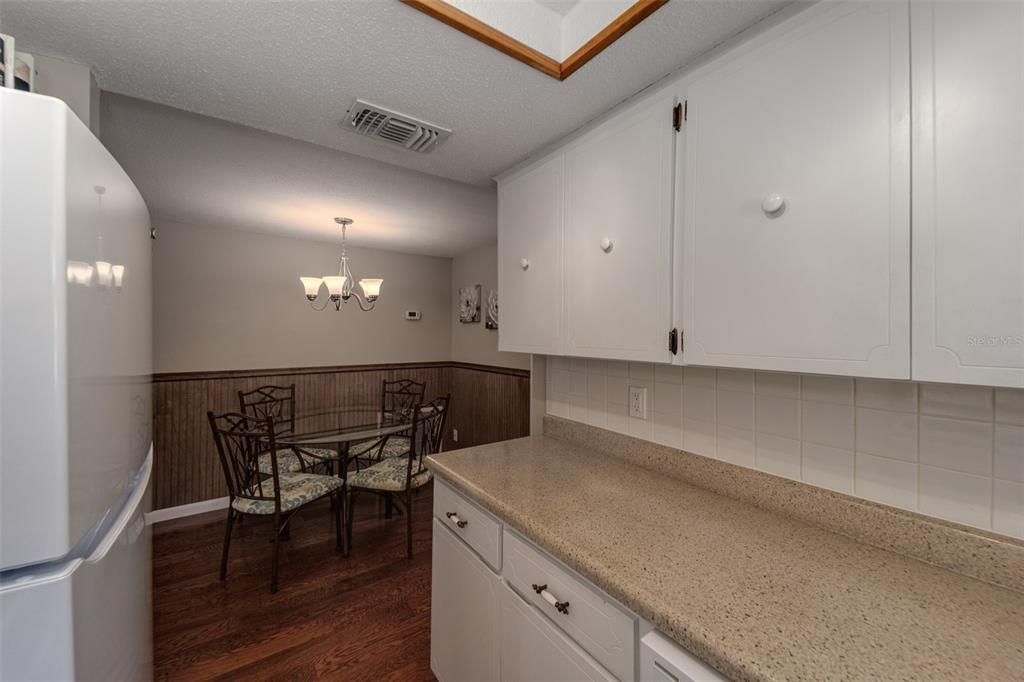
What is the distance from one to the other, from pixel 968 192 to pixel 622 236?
0.77m

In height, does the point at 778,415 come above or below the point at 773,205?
below

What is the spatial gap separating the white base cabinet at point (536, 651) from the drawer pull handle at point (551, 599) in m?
0.07

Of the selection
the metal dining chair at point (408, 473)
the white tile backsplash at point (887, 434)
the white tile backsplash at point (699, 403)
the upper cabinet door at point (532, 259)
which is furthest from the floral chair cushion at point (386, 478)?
the white tile backsplash at point (887, 434)

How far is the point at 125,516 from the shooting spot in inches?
35.2

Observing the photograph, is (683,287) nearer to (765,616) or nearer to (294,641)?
(765,616)

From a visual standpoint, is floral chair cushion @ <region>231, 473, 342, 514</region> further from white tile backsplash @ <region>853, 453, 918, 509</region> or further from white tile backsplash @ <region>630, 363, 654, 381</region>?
white tile backsplash @ <region>853, 453, 918, 509</region>

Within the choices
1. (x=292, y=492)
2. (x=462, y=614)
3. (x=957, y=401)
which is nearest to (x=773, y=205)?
(x=957, y=401)

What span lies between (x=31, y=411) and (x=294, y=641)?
1960mm

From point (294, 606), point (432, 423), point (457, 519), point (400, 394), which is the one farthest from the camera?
point (400, 394)

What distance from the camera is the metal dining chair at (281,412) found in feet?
10.3

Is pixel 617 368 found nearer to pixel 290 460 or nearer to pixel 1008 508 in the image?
pixel 1008 508

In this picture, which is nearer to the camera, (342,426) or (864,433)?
(864,433)

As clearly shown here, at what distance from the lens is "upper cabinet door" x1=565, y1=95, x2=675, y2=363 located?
1235mm

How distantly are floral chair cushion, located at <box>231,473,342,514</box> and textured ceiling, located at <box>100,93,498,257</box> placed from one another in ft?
6.03
